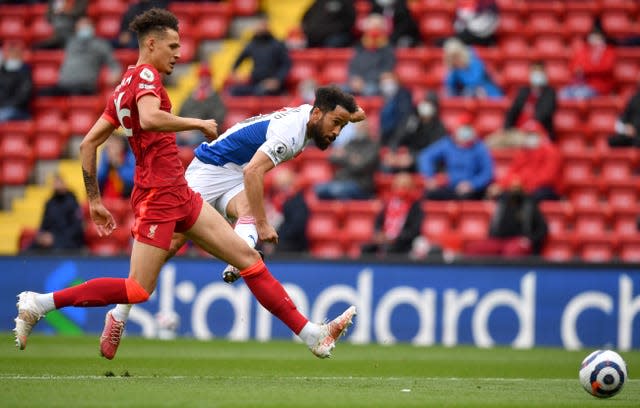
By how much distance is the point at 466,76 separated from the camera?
1983 cm

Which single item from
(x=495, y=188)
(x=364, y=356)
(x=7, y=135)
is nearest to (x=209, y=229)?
(x=364, y=356)

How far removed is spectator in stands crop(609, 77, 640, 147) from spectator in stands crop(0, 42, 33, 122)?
9.85 metres

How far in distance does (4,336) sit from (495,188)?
23.7 ft

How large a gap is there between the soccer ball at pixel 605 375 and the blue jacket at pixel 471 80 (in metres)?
11.7

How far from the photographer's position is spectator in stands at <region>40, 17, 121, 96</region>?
2133cm

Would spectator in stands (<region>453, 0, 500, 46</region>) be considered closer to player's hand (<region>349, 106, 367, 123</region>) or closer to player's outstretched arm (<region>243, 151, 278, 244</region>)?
player's hand (<region>349, 106, 367, 123</region>)

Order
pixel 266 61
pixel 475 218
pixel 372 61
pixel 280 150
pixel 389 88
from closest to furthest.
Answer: pixel 280 150
pixel 475 218
pixel 389 88
pixel 372 61
pixel 266 61

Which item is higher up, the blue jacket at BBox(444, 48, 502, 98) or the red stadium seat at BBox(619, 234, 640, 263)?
the blue jacket at BBox(444, 48, 502, 98)

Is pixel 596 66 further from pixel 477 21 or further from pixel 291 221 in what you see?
pixel 291 221

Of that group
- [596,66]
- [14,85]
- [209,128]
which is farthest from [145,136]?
[14,85]

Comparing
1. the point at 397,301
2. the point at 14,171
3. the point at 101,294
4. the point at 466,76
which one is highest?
the point at 466,76

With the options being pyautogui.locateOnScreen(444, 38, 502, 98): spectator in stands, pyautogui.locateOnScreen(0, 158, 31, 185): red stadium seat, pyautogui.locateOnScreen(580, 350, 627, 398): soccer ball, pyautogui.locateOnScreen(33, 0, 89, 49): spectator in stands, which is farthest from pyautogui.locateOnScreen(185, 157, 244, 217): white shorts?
pyautogui.locateOnScreen(33, 0, 89, 49): spectator in stands

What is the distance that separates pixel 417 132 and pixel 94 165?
33.3ft

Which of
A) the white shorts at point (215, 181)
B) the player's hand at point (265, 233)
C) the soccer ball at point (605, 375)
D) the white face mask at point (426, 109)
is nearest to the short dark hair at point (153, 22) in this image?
the player's hand at point (265, 233)
